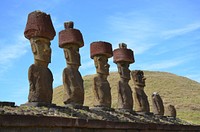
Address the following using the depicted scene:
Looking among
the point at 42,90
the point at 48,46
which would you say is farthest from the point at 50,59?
the point at 42,90

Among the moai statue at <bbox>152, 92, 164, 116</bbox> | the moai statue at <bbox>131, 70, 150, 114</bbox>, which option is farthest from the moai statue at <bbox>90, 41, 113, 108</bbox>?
the moai statue at <bbox>152, 92, 164, 116</bbox>

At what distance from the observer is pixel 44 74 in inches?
320

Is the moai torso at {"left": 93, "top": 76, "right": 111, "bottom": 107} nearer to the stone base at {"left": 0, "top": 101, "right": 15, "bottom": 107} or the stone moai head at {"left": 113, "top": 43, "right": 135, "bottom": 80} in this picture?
the stone moai head at {"left": 113, "top": 43, "right": 135, "bottom": 80}

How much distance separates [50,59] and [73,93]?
4.26ft

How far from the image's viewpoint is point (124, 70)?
12570 mm

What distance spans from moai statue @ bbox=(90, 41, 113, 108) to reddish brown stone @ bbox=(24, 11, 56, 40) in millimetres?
2931

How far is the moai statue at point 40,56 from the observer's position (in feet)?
25.9

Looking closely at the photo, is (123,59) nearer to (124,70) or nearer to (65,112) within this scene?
(124,70)

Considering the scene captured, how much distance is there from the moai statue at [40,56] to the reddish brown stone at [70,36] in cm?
102

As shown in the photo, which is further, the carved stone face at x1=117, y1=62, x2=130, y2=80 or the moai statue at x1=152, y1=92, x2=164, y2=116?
the moai statue at x1=152, y1=92, x2=164, y2=116

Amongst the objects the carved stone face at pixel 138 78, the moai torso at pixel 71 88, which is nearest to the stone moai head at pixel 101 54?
the moai torso at pixel 71 88

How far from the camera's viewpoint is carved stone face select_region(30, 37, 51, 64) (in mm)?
8156

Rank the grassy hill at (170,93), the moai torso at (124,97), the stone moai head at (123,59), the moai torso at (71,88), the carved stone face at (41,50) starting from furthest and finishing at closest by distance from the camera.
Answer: the grassy hill at (170,93), the stone moai head at (123,59), the moai torso at (124,97), the moai torso at (71,88), the carved stone face at (41,50)

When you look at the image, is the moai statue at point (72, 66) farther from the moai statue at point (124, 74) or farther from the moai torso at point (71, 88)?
the moai statue at point (124, 74)
